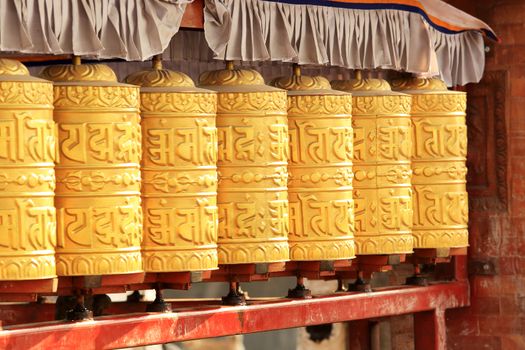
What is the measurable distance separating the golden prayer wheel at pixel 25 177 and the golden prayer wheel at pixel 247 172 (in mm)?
1241

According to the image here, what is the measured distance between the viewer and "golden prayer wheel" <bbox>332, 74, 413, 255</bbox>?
9570mm

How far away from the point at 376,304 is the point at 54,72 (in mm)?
2752

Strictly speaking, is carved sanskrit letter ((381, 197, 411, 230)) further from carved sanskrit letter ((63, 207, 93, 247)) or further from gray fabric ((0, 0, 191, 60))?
carved sanskrit letter ((63, 207, 93, 247))

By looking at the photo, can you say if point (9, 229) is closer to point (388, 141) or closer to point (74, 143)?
point (74, 143)

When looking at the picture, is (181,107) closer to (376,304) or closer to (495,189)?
(376,304)

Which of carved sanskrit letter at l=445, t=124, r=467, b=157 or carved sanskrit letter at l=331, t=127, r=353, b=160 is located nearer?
carved sanskrit letter at l=331, t=127, r=353, b=160

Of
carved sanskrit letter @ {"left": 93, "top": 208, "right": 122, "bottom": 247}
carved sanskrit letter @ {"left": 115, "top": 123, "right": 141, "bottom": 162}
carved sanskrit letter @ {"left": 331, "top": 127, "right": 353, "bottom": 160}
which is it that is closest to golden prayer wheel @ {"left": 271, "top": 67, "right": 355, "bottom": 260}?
carved sanskrit letter @ {"left": 331, "top": 127, "right": 353, "bottom": 160}

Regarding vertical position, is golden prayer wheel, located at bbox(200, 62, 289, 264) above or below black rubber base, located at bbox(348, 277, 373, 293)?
above

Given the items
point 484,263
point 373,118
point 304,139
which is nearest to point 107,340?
point 304,139

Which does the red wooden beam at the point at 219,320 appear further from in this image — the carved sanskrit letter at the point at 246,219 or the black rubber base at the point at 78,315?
the carved sanskrit letter at the point at 246,219

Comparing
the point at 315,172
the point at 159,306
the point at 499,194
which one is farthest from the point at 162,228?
the point at 499,194

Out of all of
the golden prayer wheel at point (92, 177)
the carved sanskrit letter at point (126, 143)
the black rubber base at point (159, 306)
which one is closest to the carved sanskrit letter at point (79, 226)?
the golden prayer wheel at point (92, 177)

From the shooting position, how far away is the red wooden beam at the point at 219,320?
769 cm

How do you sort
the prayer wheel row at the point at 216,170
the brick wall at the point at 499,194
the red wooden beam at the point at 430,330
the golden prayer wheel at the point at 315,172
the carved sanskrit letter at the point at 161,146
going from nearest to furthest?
the prayer wheel row at the point at 216,170, the carved sanskrit letter at the point at 161,146, the golden prayer wheel at the point at 315,172, the red wooden beam at the point at 430,330, the brick wall at the point at 499,194
